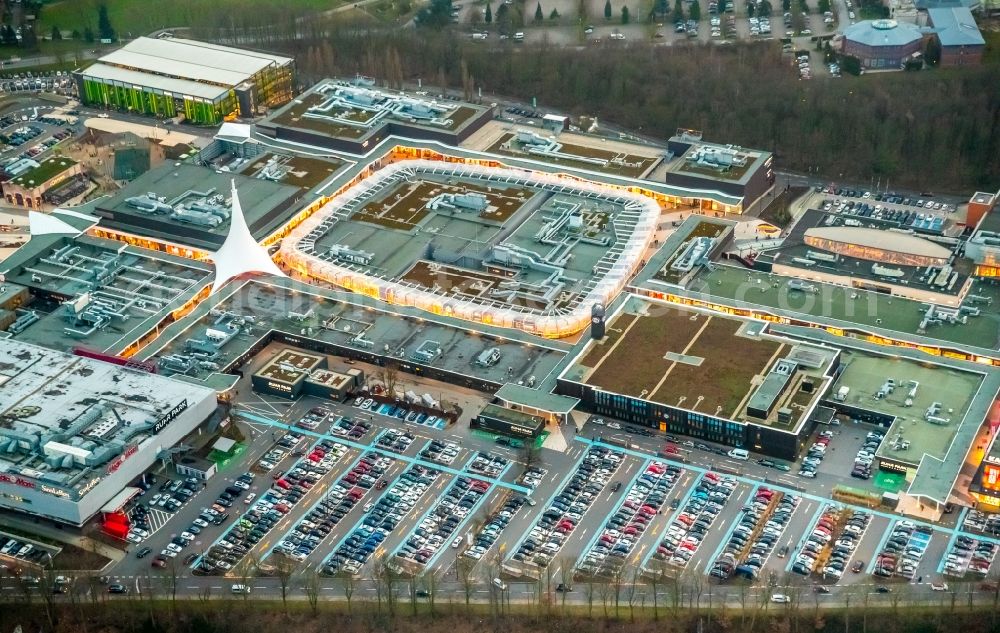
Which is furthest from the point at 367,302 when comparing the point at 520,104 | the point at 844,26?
the point at 844,26

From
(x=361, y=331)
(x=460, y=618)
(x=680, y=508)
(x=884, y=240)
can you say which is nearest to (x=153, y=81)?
(x=361, y=331)

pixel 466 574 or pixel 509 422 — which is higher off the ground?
pixel 509 422

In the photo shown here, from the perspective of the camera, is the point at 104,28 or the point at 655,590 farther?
the point at 104,28

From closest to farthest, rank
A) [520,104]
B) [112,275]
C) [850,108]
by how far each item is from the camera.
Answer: [112,275] < [850,108] < [520,104]

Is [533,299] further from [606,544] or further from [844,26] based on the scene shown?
[844,26]

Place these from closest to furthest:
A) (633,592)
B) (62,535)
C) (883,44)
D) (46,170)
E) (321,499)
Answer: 1. (633,592)
2. (62,535)
3. (321,499)
4. (46,170)
5. (883,44)

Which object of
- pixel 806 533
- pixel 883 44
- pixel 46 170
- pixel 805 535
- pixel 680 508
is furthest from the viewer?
pixel 883 44

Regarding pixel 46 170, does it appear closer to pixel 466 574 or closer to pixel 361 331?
pixel 361 331
